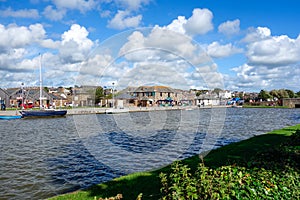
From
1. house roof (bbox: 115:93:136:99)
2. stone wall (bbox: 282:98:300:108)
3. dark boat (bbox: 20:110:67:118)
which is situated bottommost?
dark boat (bbox: 20:110:67:118)

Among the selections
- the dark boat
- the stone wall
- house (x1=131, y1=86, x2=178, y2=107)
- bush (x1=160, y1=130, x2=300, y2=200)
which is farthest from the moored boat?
the stone wall

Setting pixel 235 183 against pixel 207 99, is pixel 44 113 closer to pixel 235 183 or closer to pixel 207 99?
pixel 235 183

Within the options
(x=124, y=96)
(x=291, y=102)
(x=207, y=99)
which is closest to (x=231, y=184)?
(x=124, y=96)

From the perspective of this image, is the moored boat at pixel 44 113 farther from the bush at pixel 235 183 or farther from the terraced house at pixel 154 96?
the bush at pixel 235 183

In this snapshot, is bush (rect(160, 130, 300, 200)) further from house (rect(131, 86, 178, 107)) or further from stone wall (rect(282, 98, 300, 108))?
stone wall (rect(282, 98, 300, 108))

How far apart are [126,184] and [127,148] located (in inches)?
376

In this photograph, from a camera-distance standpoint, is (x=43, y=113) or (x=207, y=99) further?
(x=207, y=99)

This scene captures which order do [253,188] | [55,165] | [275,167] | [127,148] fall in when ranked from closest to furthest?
Answer: 1. [253,188]
2. [275,167]
3. [55,165]
4. [127,148]

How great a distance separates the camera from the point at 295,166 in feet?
21.9

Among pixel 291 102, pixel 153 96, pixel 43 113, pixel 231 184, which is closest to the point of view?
pixel 231 184

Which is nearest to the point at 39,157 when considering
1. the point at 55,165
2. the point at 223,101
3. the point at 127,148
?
the point at 55,165

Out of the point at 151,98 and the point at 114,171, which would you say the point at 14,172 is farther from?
the point at 151,98

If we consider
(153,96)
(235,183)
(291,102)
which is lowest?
(235,183)

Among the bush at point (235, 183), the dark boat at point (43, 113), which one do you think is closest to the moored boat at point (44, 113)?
the dark boat at point (43, 113)
